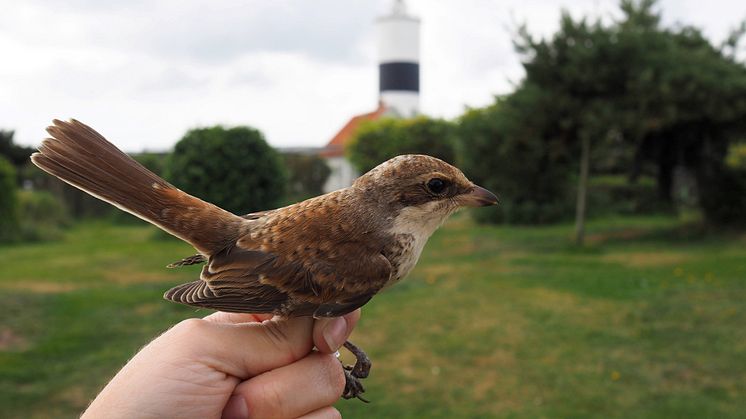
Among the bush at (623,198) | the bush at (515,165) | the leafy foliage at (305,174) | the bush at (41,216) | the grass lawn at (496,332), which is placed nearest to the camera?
the grass lawn at (496,332)

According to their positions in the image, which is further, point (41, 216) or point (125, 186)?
point (41, 216)

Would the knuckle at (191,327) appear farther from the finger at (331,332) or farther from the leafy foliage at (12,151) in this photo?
the leafy foliage at (12,151)

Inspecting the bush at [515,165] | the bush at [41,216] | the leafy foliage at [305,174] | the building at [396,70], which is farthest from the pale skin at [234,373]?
the building at [396,70]

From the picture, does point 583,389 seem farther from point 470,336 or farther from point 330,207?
point 330,207

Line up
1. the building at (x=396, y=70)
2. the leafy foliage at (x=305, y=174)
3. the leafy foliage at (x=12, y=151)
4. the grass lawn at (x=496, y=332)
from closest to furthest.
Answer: the grass lawn at (x=496, y=332) < the leafy foliage at (x=305, y=174) < the leafy foliage at (x=12, y=151) < the building at (x=396, y=70)

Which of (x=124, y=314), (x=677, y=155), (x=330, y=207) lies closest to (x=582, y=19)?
(x=677, y=155)

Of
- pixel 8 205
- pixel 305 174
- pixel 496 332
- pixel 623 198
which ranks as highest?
pixel 305 174

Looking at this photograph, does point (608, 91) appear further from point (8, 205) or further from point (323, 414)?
→ point (8, 205)

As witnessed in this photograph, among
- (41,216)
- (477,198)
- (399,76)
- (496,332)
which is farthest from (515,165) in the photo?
(477,198)
